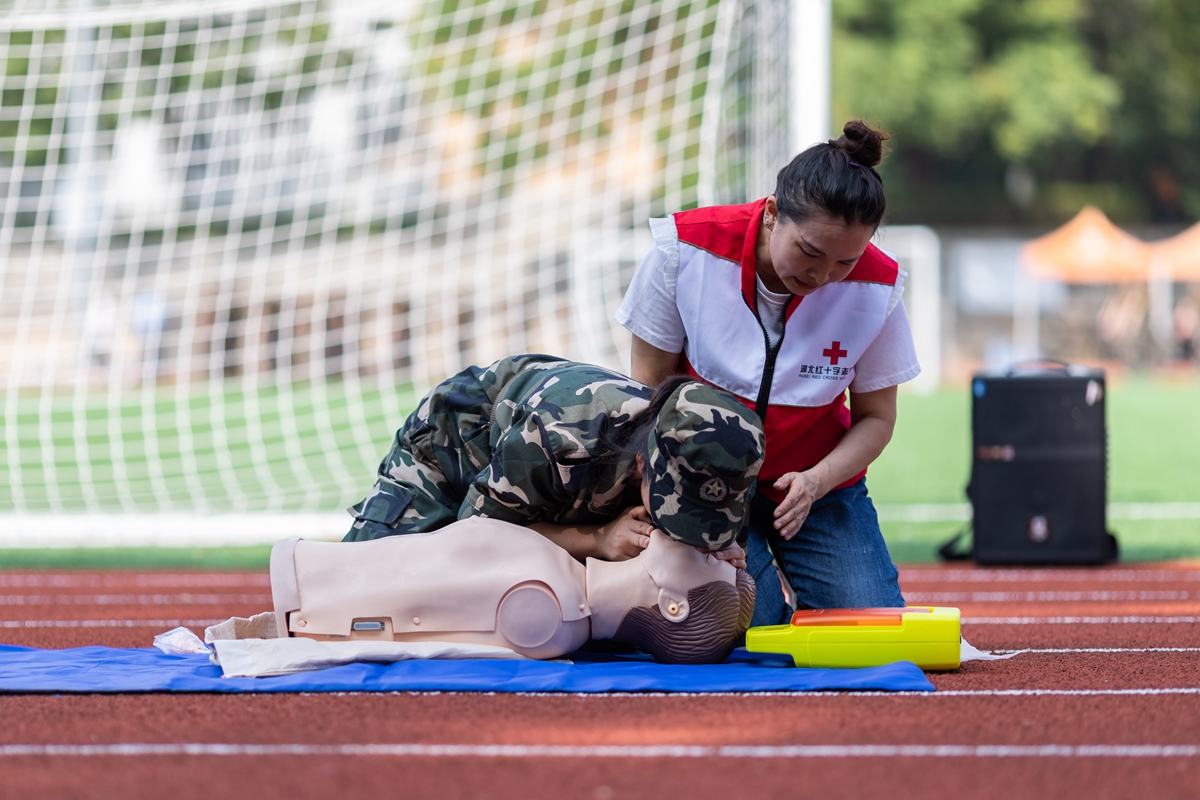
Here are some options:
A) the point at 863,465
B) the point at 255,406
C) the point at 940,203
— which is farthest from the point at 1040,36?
the point at 863,465

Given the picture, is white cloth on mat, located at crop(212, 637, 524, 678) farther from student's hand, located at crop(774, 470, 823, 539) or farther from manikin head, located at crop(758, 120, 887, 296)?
manikin head, located at crop(758, 120, 887, 296)

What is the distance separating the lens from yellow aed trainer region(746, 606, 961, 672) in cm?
306

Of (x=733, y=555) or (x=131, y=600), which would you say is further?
(x=131, y=600)

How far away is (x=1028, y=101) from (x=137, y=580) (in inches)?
1084

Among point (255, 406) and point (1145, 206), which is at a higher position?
point (1145, 206)

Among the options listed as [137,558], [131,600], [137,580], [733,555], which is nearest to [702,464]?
[733,555]

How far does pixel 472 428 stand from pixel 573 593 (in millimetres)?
535

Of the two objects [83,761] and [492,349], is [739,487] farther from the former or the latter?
[492,349]

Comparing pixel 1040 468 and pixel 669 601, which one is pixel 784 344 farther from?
pixel 1040 468

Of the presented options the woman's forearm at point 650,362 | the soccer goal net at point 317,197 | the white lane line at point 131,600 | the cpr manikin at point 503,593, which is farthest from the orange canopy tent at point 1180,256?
the cpr manikin at point 503,593

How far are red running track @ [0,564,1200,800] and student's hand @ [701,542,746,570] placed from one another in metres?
0.40

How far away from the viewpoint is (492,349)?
10602mm

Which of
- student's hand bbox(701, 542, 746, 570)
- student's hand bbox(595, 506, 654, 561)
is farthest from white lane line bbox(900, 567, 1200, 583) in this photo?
student's hand bbox(595, 506, 654, 561)

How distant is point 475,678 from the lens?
9.34 feet
